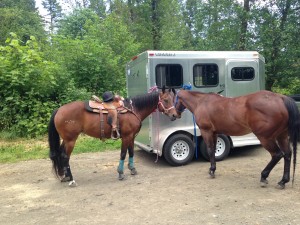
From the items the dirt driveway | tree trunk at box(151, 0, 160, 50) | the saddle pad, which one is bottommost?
the dirt driveway

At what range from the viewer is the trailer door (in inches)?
278

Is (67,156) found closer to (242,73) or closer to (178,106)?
(178,106)

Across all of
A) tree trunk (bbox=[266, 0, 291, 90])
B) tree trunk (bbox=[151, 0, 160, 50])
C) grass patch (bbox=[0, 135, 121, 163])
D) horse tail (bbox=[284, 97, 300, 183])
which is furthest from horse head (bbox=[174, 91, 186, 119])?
tree trunk (bbox=[151, 0, 160, 50])

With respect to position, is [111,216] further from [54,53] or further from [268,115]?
[54,53]

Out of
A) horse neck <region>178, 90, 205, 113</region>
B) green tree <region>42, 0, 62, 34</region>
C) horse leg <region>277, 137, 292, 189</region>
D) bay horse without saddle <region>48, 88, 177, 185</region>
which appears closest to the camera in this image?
horse leg <region>277, 137, 292, 189</region>

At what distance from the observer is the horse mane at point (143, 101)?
5984 millimetres

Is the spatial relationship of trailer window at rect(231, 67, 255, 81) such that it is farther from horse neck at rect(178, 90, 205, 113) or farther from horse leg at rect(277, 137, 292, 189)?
horse leg at rect(277, 137, 292, 189)

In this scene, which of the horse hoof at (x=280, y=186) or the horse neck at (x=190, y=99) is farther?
the horse neck at (x=190, y=99)

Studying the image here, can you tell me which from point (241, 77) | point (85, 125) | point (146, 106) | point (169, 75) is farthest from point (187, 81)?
point (85, 125)

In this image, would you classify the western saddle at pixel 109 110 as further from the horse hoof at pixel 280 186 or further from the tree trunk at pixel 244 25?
the tree trunk at pixel 244 25

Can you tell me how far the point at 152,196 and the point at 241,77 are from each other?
4.05m

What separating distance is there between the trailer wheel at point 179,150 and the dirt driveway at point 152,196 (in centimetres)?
20

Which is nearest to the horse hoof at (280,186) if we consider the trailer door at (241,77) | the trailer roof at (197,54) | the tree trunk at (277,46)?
the trailer door at (241,77)

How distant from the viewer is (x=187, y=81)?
675cm
